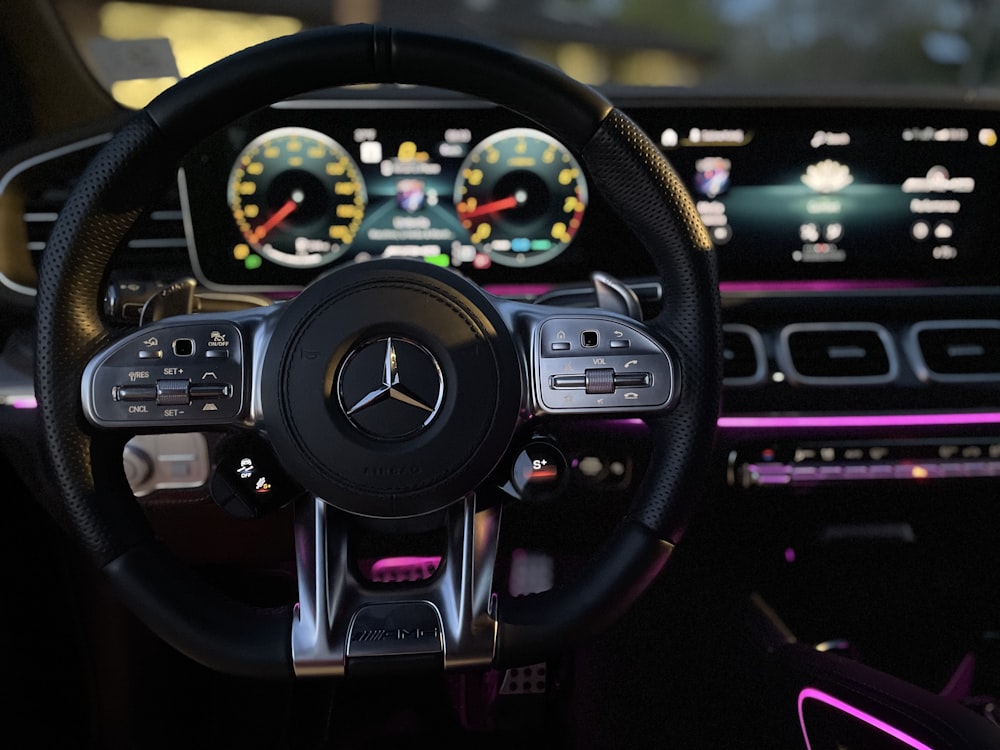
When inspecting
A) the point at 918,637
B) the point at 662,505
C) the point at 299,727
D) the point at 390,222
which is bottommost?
the point at 299,727

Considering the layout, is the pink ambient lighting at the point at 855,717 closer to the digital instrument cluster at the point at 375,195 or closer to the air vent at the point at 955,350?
the air vent at the point at 955,350

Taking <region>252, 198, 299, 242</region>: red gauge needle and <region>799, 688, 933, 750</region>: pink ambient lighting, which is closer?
<region>799, 688, 933, 750</region>: pink ambient lighting

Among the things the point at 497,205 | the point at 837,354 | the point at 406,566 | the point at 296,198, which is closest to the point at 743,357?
the point at 837,354

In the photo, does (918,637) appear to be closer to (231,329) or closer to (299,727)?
(299,727)

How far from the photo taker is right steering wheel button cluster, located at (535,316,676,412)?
0.84m

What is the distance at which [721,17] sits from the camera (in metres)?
1.83

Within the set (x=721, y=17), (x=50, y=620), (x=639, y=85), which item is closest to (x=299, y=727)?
(x=50, y=620)

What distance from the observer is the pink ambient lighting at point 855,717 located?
1122mm

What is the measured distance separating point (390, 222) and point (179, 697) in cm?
91

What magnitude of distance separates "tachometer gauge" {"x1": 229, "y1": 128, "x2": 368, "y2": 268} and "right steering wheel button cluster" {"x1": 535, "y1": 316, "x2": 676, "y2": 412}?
2.28 ft

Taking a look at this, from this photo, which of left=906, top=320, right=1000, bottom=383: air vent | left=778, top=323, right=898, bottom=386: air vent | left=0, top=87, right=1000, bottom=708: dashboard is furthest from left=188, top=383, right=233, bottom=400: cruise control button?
left=906, top=320, right=1000, bottom=383: air vent

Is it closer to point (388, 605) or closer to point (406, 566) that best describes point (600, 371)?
point (388, 605)

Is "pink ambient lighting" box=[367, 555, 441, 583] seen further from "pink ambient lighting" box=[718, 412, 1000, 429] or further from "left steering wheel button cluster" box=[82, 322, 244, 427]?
"left steering wheel button cluster" box=[82, 322, 244, 427]

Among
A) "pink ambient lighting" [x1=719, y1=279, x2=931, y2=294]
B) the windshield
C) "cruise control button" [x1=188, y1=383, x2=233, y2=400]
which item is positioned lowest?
"cruise control button" [x1=188, y1=383, x2=233, y2=400]
